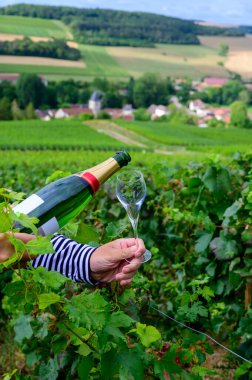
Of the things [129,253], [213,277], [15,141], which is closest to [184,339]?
[129,253]

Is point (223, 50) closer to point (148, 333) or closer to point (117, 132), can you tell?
point (117, 132)

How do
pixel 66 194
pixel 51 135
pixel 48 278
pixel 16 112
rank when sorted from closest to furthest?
pixel 48 278 → pixel 66 194 → pixel 51 135 → pixel 16 112

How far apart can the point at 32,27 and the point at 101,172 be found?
106829 millimetres

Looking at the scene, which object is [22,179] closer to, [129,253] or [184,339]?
[184,339]

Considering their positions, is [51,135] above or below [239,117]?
above

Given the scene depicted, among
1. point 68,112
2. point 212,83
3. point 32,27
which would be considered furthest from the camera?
point 212,83

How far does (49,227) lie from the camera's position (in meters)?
1.72

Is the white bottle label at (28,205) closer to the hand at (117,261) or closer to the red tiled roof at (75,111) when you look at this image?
the hand at (117,261)

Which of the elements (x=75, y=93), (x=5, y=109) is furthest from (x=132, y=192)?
(x=75, y=93)

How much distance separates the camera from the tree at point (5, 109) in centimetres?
7297

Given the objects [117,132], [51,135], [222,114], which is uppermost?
[51,135]

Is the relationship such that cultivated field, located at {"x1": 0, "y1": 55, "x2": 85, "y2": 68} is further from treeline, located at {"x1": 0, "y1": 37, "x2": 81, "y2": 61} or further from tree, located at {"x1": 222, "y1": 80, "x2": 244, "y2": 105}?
tree, located at {"x1": 222, "y1": 80, "x2": 244, "y2": 105}

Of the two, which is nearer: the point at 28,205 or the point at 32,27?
the point at 28,205

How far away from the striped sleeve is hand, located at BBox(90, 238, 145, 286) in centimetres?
2
